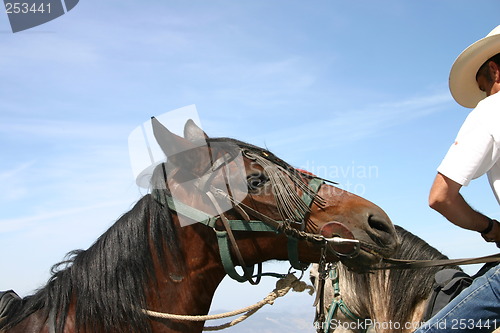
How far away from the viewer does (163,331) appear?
3.24 metres

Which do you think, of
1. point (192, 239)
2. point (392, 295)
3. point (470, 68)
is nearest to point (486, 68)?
point (470, 68)

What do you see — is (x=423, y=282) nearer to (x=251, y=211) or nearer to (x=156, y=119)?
(x=251, y=211)

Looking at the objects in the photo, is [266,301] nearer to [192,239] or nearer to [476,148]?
[192,239]

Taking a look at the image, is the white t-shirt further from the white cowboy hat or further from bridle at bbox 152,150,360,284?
bridle at bbox 152,150,360,284

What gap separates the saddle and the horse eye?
73.5 inches

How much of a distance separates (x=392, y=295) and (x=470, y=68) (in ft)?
12.8

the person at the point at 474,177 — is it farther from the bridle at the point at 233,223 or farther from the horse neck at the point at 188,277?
the horse neck at the point at 188,277

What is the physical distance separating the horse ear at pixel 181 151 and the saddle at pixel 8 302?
4.99ft

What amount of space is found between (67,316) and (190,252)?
921mm

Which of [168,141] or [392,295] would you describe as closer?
[168,141]

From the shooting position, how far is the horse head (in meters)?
3.32

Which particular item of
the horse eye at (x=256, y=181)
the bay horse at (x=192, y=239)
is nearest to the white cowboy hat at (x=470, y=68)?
the bay horse at (x=192, y=239)

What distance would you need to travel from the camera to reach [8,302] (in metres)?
3.38

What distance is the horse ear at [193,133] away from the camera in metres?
3.42
